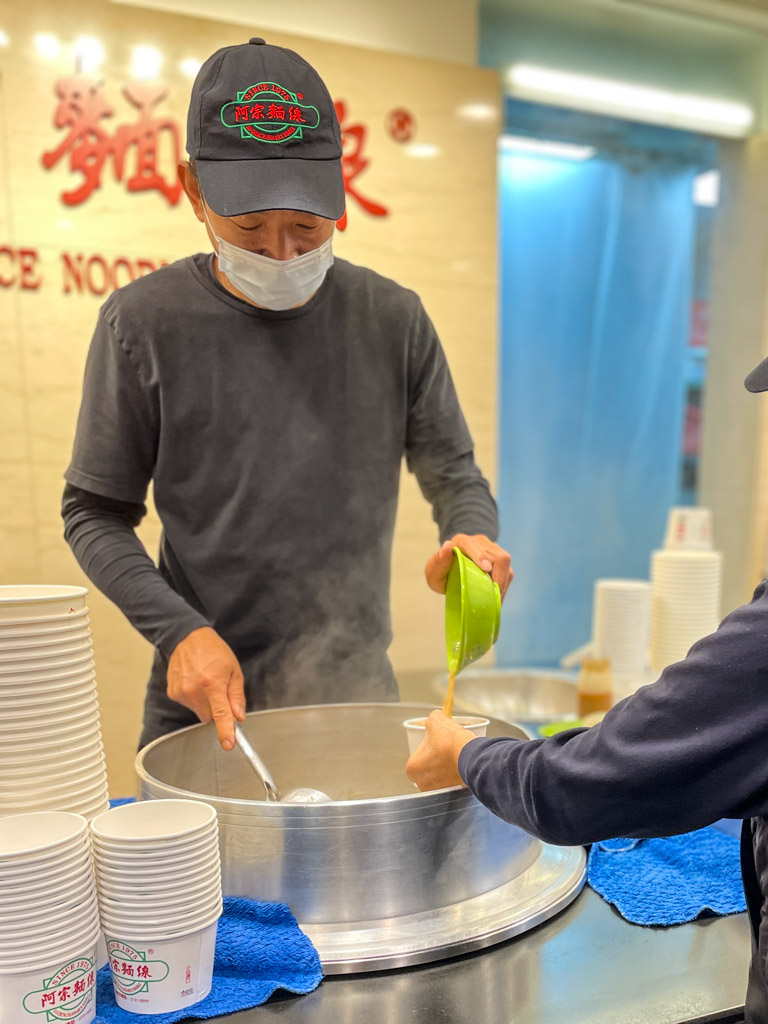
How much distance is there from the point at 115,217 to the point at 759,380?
242 centimetres

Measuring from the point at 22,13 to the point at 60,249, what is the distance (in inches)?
26.5

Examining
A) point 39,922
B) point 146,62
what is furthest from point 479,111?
point 39,922

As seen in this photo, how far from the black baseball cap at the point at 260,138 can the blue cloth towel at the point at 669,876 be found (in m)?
1.03

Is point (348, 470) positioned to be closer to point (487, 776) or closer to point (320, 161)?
point (320, 161)

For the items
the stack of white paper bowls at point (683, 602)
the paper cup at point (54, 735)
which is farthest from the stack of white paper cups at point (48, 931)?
the stack of white paper bowls at point (683, 602)

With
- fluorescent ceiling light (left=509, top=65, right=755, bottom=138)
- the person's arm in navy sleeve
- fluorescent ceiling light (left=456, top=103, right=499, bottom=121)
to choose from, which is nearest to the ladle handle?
the person's arm in navy sleeve

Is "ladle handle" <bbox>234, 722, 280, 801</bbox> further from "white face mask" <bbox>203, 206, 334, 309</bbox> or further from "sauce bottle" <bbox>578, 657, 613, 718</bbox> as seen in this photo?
"sauce bottle" <bbox>578, 657, 613, 718</bbox>

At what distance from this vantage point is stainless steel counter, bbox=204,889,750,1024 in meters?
0.95

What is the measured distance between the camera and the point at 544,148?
390cm

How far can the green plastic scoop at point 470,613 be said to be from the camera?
1.30 meters

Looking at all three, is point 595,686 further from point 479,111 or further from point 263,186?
point 479,111

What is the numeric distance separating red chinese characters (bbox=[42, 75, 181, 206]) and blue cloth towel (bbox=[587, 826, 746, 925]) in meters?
2.34

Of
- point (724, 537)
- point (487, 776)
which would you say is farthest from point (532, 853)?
point (724, 537)

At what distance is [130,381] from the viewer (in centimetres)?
148
